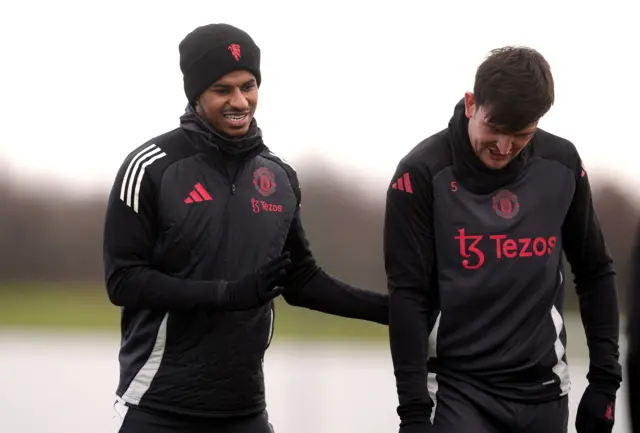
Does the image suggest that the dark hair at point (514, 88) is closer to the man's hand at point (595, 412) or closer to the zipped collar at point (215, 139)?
the zipped collar at point (215, 139)

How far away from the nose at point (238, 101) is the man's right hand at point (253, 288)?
0.38m

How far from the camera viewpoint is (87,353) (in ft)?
31.5

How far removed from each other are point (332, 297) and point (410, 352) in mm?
482

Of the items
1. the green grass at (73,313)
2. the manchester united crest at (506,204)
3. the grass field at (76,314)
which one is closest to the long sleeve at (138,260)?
the manchester united crest at (506,204)

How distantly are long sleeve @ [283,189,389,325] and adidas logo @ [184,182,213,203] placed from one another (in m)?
0.31

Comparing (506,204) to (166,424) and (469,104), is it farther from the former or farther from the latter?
(166,424)

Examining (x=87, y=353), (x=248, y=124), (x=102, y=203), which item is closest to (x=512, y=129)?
(x=248, y=124)

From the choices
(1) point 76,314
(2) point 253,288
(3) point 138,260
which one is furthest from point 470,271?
(1) point 76,314

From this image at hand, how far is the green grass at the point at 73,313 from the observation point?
11847 mm

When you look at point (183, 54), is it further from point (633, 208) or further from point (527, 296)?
point (633, 208)

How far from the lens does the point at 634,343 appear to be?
293 cm

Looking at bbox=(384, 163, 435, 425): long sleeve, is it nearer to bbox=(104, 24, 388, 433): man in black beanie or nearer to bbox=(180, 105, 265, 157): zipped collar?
bbox=(104, 24, 388, 433): man in black beanie

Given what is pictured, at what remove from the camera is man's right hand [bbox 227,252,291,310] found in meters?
2.64

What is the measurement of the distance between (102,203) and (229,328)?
8438mm
